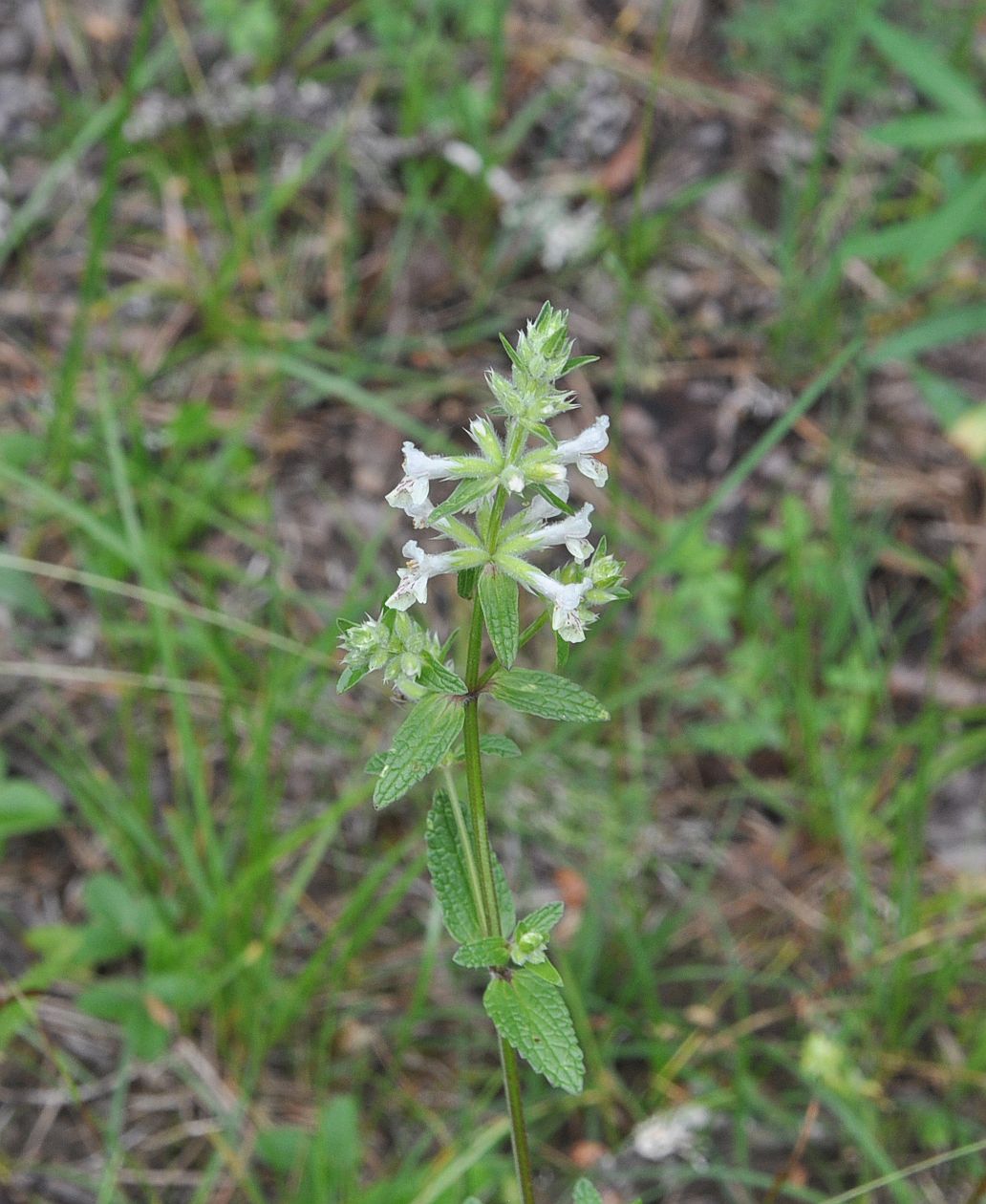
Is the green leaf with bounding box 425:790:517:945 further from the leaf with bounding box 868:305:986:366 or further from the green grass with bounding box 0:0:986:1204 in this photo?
the leaf with bounding box 868:305:986:366

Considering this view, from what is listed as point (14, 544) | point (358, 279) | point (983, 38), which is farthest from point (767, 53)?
point (14, 544)

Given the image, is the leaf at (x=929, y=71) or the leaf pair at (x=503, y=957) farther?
the leaf at (x=929, y=71)

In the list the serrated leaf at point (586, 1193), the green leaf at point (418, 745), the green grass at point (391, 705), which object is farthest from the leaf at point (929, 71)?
the serrated leaf at point (586, 1193)

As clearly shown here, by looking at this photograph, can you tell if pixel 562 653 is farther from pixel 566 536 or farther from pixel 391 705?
pixel 391 705

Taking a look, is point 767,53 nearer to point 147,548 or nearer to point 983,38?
point 983,38

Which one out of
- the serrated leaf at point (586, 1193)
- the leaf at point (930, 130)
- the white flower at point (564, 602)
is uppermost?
the white flower at point (564, 602)

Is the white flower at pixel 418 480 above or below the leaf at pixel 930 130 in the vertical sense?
above

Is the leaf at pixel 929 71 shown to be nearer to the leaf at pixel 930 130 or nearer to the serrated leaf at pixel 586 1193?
the leaf at pixel 930 130
